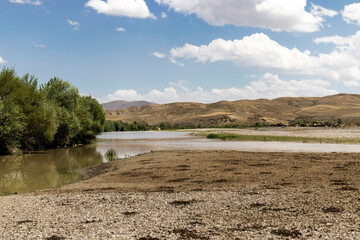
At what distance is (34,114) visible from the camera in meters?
40.9

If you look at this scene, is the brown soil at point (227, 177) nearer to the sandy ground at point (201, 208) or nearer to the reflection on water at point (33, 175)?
the sandy ground at point (201, 208)

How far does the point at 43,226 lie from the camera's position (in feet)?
34.3

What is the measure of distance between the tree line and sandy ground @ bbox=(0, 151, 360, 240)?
76.7 feet

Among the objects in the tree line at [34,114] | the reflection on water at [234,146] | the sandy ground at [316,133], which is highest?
the tree line at [34,114]

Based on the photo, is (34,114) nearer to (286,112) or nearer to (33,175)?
(33,175)

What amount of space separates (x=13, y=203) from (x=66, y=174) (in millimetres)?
11880

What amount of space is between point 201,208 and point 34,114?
34.9 meters

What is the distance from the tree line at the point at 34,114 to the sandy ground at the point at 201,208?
2339 centimetres

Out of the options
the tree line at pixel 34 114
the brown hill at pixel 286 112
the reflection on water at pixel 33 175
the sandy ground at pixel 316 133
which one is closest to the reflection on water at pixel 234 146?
the tree line at pixel 34 114

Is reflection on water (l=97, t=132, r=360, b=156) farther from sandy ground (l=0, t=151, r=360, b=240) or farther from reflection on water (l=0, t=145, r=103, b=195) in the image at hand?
sandy ground (l=0, t=151, r=360, b=240)

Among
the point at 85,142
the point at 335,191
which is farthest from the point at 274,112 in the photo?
the point at 335,191

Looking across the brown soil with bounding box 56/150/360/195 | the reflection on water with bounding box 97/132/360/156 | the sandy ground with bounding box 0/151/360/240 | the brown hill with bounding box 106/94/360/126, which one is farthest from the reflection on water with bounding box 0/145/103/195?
the brown hill with bounding box 106/94/360/126

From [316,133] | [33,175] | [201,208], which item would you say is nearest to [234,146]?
[33,175]

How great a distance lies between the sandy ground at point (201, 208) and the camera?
946 centimetres
